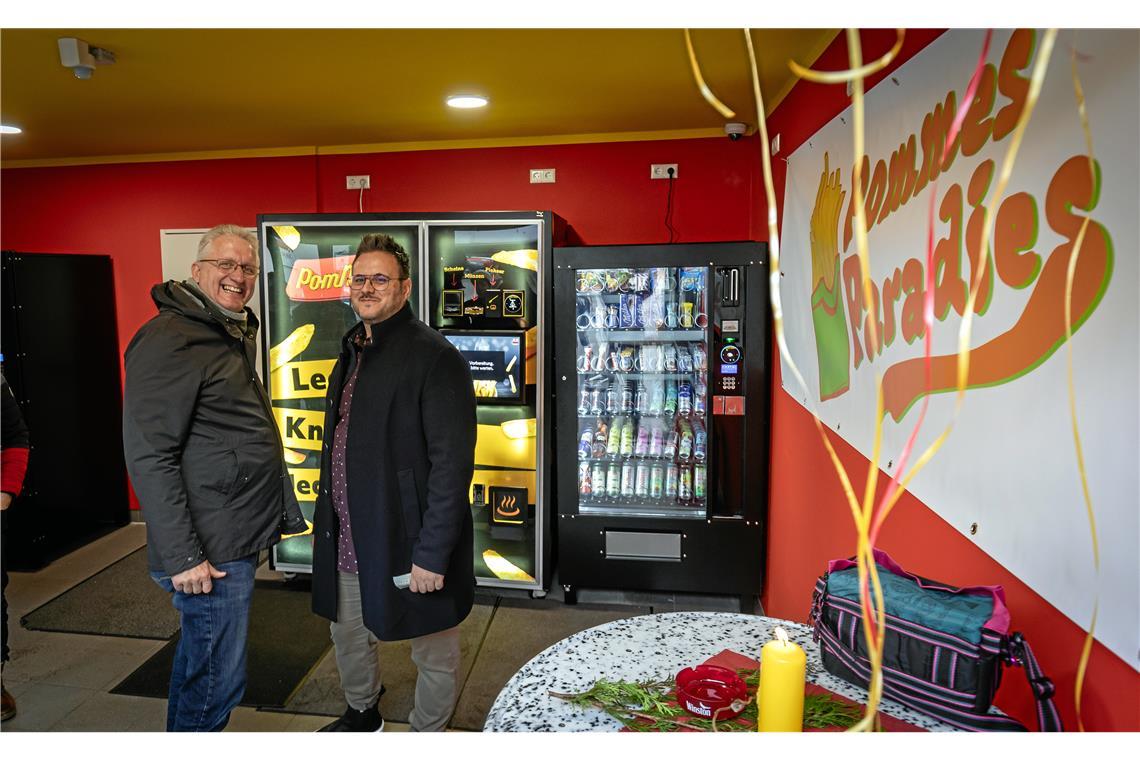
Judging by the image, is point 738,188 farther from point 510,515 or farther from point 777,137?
point 510,515

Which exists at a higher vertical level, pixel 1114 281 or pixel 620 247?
pixel 620 247

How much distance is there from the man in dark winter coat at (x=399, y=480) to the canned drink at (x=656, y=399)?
1499 mm

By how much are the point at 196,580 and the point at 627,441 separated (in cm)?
207

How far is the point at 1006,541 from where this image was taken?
47.1 inches

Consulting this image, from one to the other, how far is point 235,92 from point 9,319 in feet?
6.44

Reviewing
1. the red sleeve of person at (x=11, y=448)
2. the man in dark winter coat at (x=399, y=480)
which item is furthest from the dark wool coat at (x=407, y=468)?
the red sleeve of person at (x=11, y=448)

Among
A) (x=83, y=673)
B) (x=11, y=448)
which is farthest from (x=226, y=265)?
(x=83, y=673)

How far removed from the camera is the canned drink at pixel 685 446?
342 cm

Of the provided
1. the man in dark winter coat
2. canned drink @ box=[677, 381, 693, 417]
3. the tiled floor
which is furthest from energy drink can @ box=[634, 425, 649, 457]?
the man in dark winter coat

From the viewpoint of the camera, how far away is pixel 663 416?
3.52m

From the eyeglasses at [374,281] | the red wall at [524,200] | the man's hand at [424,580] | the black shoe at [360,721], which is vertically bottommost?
the black shoe at [360,721]

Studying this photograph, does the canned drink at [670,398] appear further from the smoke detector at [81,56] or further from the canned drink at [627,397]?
the smoke detector at [81,56]

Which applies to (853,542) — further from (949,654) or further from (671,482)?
(671,482)
